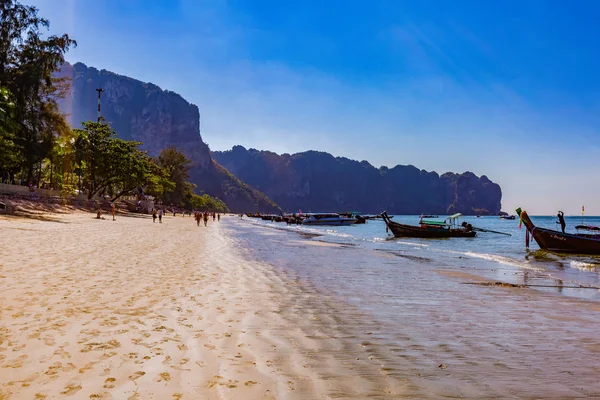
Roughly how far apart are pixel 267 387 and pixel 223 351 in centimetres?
119

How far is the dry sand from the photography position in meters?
3.74

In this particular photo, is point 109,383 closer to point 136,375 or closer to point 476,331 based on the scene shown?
point 136,375

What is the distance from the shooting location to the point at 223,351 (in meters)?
4.82

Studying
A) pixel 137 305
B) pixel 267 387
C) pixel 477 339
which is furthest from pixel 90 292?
pixel 477 339

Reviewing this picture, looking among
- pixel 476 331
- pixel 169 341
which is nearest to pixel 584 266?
pixel 476 331

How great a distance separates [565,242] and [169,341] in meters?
30.7

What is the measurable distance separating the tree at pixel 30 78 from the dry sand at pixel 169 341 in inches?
1197

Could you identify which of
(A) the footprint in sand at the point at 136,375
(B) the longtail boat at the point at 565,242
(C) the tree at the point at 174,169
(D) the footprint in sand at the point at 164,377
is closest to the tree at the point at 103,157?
(C) the tree at the point at 174,169

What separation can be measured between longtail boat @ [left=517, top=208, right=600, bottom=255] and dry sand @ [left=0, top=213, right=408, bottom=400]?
85.9ft

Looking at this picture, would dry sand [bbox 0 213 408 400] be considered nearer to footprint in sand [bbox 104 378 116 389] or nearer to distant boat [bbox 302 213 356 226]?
footprint in sand [bbox 104 378 116 389]

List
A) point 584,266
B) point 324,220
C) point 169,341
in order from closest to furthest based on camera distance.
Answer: point 169,341 → point 584,266 → point 324,220

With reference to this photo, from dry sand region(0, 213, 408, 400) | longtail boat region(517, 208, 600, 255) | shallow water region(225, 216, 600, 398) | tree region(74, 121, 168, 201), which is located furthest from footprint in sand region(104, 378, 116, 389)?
tree region(74, 121, 168, 201)

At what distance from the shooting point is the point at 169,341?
5074mm

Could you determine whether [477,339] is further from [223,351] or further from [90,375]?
[90,375]
